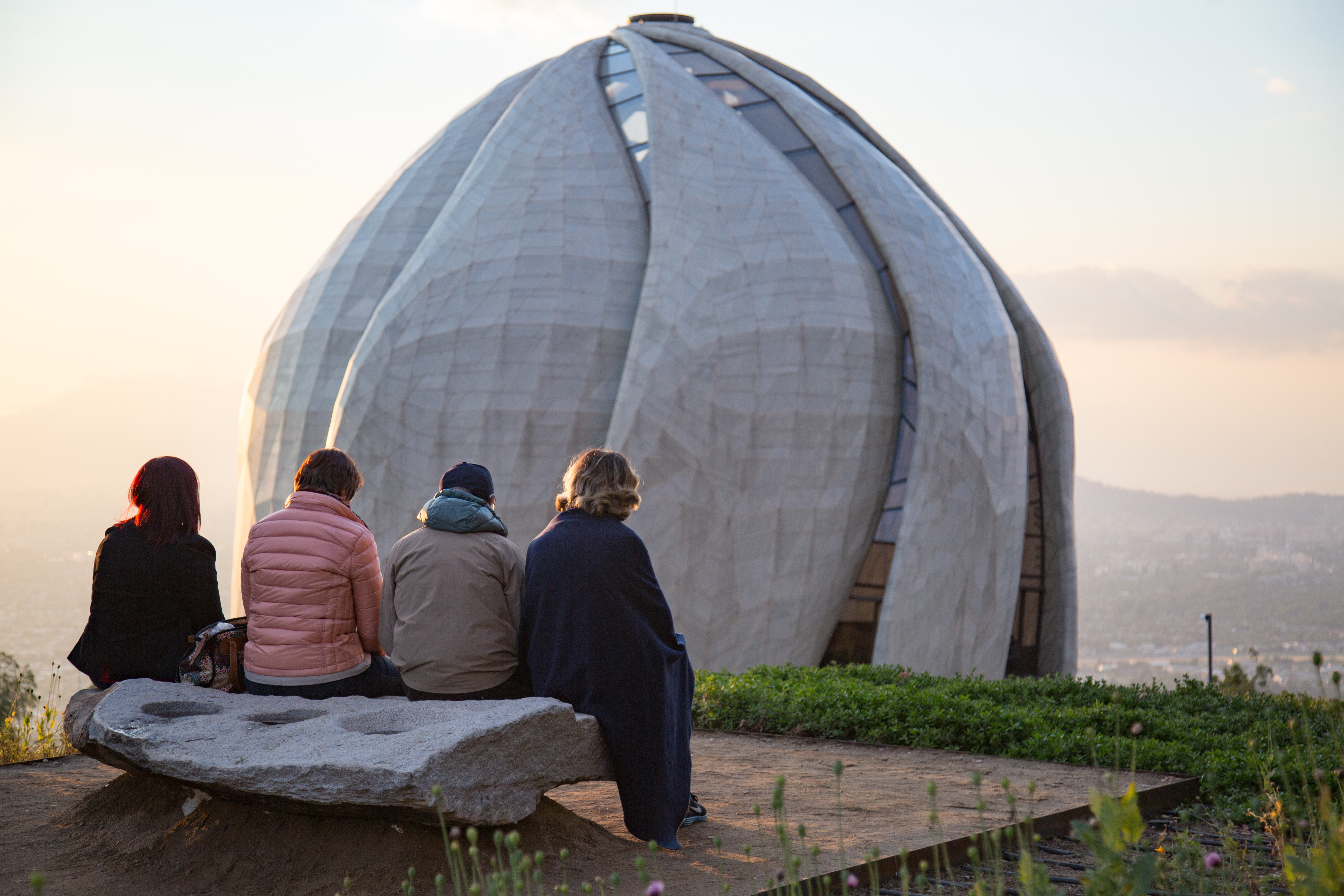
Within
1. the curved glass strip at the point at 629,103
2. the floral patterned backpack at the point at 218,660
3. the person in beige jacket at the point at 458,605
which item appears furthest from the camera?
the curved glass strip at the point at 629,103

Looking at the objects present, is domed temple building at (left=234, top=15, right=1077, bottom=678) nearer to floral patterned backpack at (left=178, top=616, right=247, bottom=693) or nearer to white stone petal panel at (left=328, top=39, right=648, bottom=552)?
white stone petal panel at (left=328, top=39, right=648, bottom=552)

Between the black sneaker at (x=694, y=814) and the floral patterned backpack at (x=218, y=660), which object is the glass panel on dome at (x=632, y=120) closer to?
the floral patterned backpack at (x=218, y=660)

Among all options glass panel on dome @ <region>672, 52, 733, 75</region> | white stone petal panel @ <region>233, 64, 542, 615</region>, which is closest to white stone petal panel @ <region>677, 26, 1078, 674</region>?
glass panel on dome @ <region>672, 52, 733, 75</region>

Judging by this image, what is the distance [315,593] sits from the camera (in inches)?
199

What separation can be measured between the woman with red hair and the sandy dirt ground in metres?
0.65

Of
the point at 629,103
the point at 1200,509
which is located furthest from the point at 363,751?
the point at 1200,509

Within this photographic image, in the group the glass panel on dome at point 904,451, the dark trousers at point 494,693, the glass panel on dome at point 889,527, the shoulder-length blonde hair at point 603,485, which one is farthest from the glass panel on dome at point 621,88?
the dark trousers at point 494,693

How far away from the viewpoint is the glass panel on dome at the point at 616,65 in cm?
1634

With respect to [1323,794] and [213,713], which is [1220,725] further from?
[213,713]

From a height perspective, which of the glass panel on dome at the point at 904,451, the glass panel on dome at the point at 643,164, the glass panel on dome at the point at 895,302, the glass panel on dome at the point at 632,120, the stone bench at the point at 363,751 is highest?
the glass panel on dome at the point at 632,120

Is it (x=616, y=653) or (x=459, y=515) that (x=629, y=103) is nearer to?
(x=459, y=515)

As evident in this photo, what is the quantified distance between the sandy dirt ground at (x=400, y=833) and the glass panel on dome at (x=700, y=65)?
1323 cm

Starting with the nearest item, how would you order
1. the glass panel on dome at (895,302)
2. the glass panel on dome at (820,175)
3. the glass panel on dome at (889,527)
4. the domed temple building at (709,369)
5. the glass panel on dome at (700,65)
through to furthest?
the domed temple building at (709,369)
the glass panel on dome at (889,527)
the glass panel on dome at (895,302)
the glass panel on dome at (820,175)
the glass panel on dome at (700,65)

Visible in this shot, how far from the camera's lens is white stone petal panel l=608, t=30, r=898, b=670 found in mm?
12891
